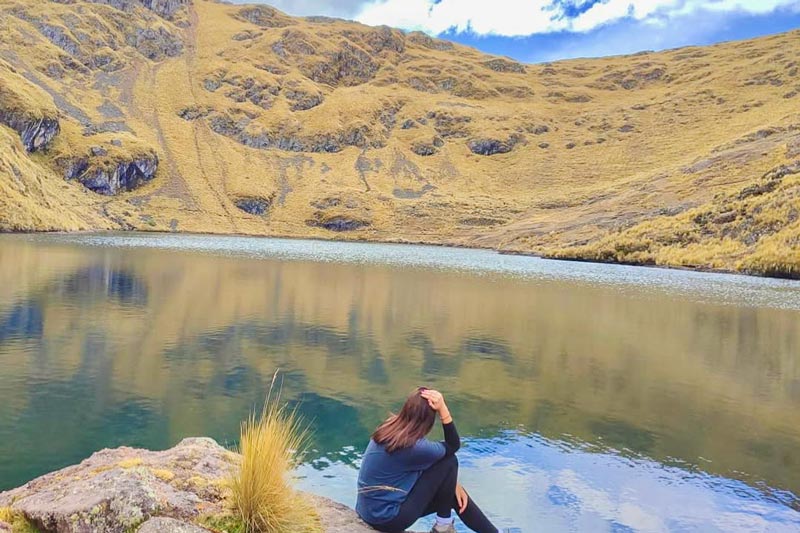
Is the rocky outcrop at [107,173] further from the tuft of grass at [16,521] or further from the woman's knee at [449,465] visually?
the woman's knee at [449,465]

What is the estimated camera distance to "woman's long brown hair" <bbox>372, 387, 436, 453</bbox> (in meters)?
A: 7.44

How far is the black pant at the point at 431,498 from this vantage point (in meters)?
7.61

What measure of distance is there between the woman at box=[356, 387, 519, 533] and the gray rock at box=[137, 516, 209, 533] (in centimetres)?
219

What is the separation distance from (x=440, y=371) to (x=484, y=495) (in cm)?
984

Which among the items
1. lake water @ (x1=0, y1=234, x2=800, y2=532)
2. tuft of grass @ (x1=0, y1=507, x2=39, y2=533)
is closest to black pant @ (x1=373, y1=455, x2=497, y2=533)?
lake water @ (x1=0, y1=234, x2=800, y2=532)

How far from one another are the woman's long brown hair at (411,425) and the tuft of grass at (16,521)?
3.76 metres

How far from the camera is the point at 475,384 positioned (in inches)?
762

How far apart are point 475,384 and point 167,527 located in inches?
553

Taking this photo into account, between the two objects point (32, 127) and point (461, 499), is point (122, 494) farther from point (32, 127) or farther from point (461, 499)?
point (32, 127)

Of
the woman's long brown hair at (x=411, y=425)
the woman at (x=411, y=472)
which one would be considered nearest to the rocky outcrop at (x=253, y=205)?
the woman at (x=411, y=472)

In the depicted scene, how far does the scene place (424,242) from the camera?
152500mm

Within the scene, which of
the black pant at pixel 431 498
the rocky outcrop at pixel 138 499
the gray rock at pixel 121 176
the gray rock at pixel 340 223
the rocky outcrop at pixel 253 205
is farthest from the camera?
the rocky outcrop at pixel 253 205

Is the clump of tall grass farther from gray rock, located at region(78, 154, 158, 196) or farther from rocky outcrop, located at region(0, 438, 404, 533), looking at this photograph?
gray rock, located at region(78, 154, 158, 196)

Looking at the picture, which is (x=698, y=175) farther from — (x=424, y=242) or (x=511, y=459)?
(x=511, y=459)
